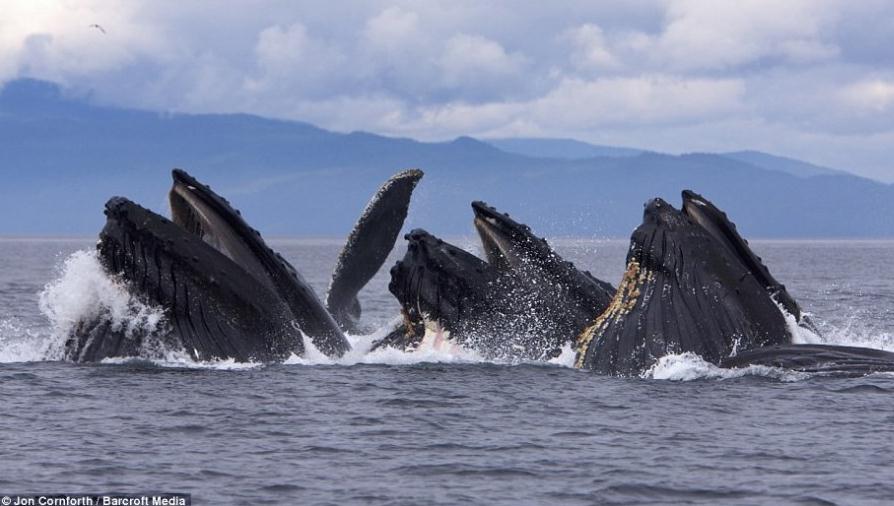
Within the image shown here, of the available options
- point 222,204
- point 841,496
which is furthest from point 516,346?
point 841,496

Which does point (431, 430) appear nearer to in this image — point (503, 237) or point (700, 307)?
point (700, 307)

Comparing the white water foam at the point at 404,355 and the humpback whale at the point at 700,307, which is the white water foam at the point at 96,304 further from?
the humpback whale at the point at 700,307

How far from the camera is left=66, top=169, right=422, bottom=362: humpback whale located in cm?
1544

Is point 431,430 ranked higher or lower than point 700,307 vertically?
lower

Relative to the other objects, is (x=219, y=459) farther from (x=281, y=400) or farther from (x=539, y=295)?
(x=539, y=295)

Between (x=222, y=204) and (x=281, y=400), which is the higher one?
(x=222, y=204)

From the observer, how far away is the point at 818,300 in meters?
38.8

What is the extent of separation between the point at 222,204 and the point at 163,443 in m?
3.60

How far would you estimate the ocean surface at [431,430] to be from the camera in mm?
11484

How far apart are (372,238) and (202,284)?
479 cm

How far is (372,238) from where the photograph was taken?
65.7ft

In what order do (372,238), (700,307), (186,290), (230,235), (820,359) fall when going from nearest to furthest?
(700,307) → (820,359) → (186,290) → (230,235) → (372,238)

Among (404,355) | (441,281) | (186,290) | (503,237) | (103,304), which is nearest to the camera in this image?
(186,290)

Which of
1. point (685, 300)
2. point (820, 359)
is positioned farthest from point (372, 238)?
point (820, 359)
